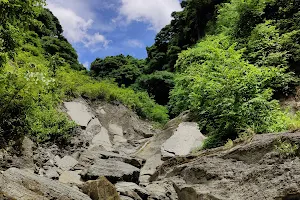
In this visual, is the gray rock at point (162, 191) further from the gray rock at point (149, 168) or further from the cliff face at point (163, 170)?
the gray rock at point (149, 168)

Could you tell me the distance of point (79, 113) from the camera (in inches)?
632

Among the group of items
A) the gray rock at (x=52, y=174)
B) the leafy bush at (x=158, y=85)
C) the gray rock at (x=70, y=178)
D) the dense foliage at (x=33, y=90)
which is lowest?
the gray rock at (x=70, y=178)

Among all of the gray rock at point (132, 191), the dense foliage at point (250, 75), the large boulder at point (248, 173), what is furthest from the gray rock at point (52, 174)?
the dense foliage at point (250, 75)

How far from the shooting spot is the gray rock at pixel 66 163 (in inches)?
401

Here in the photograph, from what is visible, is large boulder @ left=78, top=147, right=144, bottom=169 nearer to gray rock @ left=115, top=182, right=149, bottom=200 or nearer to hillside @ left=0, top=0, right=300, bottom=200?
hillside @ left=0, top=0, right=300, bottom=200

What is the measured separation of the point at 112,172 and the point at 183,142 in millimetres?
3835

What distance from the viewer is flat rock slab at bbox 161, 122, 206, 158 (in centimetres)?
1113

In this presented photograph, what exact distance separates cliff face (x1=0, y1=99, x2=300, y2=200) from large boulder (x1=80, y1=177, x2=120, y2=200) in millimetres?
22

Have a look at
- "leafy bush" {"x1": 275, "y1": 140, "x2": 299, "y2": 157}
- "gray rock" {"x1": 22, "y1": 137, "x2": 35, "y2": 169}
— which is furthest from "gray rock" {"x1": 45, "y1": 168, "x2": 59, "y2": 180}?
"leafy bush" {"x1": 275, "y1": 140, "x2": 299, "y2": 157}

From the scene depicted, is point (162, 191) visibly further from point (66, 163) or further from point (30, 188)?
point (66, 163)

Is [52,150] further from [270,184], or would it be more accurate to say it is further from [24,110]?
[270,184]

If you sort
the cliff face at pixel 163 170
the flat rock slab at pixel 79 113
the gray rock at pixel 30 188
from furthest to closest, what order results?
the flat rock slab at pixel 79 113 < the cliff face at pixel 163 170 < the gray rock at pixel 30 188

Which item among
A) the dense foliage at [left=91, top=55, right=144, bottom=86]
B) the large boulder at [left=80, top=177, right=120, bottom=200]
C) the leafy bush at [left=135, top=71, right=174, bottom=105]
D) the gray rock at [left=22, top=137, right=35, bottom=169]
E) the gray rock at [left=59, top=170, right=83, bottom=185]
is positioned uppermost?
the dense foliage at [left=91, top=55, right=144, bottom=86]

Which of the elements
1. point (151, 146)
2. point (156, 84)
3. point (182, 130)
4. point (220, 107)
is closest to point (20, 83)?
point (220, 107)
